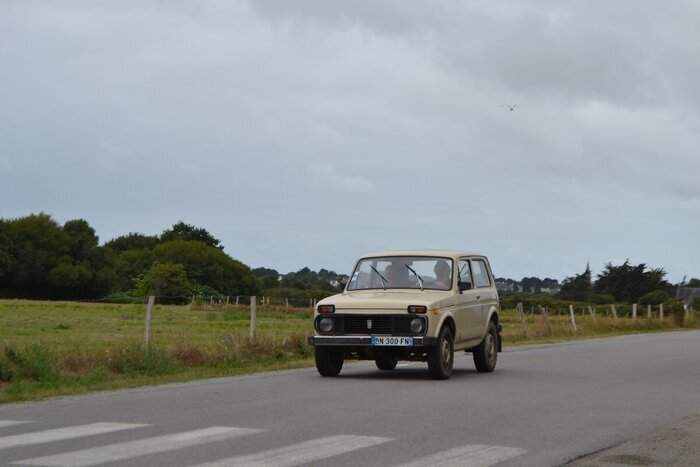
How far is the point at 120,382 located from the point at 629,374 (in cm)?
844

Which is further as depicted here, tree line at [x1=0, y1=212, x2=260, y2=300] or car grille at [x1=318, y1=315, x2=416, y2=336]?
tree line at [x1=0, y1=212, x2=260, y2=300]

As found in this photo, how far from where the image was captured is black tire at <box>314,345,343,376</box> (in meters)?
16.9

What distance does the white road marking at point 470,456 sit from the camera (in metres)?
8.38

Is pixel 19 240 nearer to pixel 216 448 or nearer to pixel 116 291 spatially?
pixel 116 291

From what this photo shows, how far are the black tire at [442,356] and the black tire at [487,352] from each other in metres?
1.78

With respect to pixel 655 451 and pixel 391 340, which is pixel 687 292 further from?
pixel 655 451

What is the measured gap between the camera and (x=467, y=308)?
17.7 metres

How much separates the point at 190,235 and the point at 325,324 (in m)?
133

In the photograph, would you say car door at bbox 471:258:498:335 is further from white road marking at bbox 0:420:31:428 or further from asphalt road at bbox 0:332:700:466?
white road marking at bbox 0:420:31:428

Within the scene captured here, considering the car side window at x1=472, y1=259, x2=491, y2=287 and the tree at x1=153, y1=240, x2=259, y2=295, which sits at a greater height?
the tree at x1=153, y1=240, x2=259, y2=295

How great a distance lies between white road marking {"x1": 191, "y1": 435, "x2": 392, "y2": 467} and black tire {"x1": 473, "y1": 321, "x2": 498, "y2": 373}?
901cm

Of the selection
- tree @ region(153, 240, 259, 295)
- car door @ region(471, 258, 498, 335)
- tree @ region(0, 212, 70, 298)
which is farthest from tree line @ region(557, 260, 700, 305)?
car door @ region(471, 258, 498, 335)

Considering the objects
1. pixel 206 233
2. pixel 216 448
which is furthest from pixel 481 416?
pixel 206 233

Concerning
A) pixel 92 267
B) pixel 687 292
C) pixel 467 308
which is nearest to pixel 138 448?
pixel 467 308
